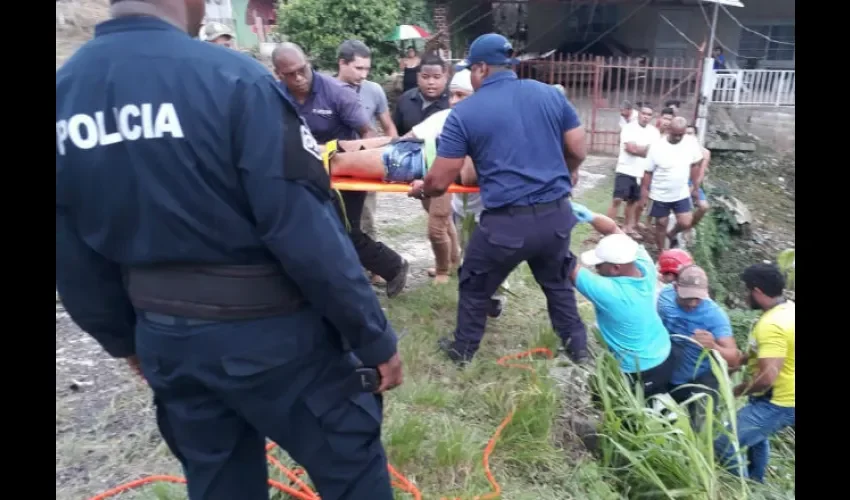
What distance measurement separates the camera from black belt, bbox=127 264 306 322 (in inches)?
59.4

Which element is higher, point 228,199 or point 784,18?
point 784,18

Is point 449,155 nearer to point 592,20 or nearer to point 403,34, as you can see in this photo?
point 403,34

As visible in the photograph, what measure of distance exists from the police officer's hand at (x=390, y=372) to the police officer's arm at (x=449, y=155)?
155 cm

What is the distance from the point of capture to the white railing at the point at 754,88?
514 inches

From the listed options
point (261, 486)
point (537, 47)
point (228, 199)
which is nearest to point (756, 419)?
point (261, 486)

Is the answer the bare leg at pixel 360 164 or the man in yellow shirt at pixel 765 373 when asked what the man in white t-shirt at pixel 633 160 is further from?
the bare leg at pixel 360 164

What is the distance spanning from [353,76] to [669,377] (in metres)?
2.95

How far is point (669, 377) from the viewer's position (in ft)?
11.5

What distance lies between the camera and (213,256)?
150cm

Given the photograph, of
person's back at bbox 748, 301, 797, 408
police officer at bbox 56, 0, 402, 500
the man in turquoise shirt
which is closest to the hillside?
the man in turquoise shirt

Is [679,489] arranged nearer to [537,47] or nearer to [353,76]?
[353,76]

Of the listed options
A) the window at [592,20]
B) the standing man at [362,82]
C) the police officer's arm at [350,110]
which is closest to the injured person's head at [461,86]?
the standing man at [362,82]

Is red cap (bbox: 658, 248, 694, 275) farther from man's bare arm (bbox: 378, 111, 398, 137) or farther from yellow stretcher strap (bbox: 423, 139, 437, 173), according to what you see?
man's bare arm (bbox: 378, 111, 398, 137)

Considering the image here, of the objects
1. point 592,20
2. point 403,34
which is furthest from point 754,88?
point 403,34
